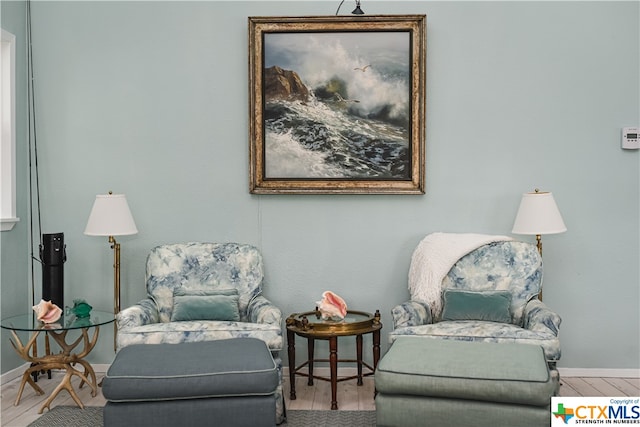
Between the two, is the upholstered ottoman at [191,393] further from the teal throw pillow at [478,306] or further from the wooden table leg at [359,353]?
the teal throw pillow at [478,306]

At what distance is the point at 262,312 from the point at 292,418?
0.62 meters

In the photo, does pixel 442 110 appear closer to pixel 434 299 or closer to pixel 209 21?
pixel 434 299

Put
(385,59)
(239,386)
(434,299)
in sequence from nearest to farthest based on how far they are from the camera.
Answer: (239,386)
(434,299)
(385,59)

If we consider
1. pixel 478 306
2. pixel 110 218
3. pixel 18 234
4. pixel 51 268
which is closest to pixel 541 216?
pixel 478 306

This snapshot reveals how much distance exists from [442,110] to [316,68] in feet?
2.83

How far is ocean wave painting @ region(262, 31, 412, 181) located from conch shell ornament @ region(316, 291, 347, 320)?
0.92 metres

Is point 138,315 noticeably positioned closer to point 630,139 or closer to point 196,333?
point 196,333

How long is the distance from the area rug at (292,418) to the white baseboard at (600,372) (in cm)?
156

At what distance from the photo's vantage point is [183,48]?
4840 millimetres

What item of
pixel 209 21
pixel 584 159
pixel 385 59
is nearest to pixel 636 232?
pixel 584 159

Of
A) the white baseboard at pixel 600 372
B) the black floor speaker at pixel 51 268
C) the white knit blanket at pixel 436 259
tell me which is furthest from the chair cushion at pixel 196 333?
the white baseboard at pixel 600 372

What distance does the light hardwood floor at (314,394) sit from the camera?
13.4 feet

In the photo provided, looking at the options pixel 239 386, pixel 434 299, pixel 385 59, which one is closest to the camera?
pixel 239 386

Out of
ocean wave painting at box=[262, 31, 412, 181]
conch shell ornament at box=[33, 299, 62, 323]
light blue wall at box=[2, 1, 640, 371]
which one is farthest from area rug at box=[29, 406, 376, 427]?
ocean wave painting at box=[262, 31, 412, 181]
